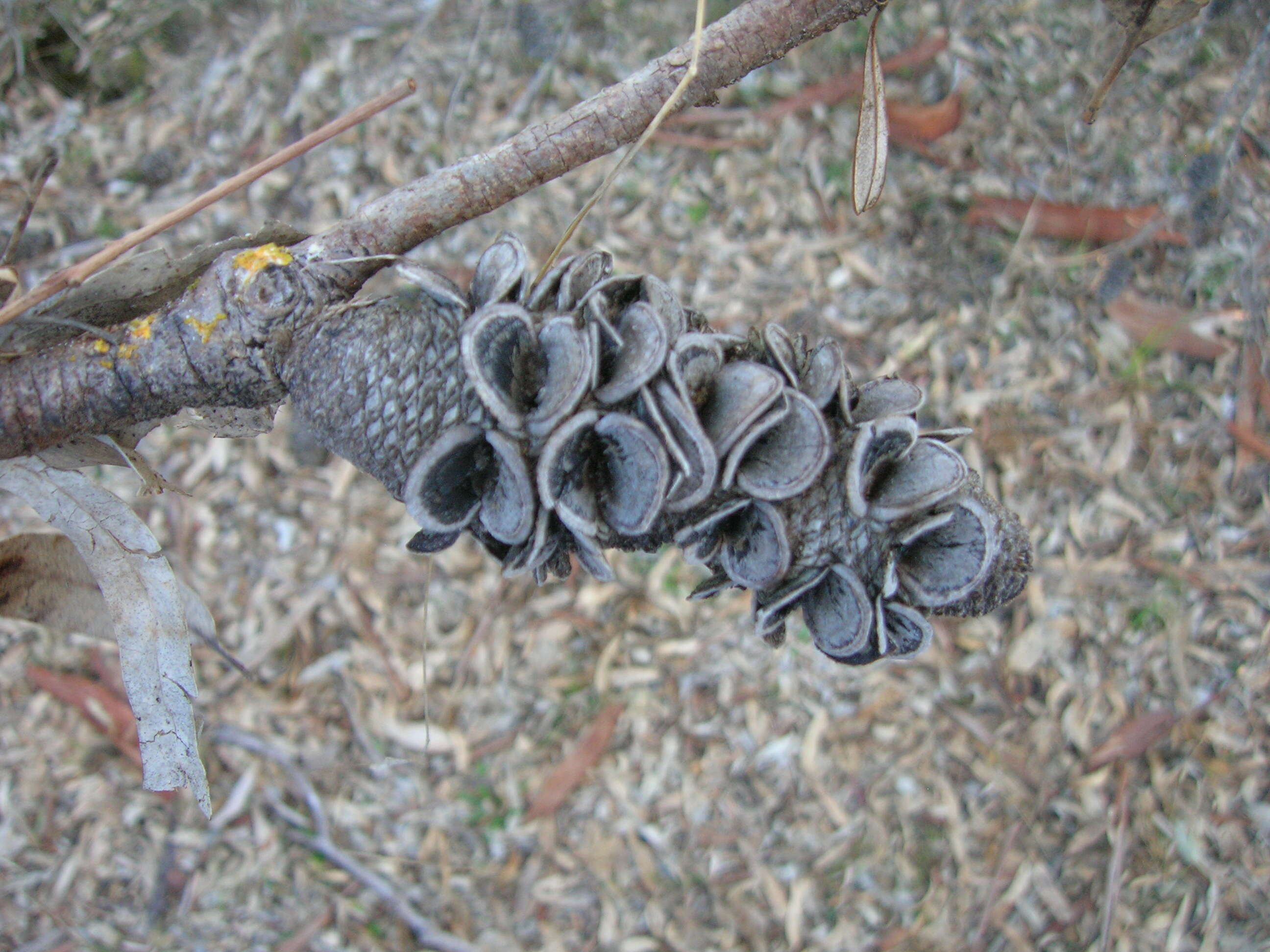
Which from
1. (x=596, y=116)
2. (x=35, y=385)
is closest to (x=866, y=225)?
(x=596, y=116)

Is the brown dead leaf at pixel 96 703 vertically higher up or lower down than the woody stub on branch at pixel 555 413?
lower down

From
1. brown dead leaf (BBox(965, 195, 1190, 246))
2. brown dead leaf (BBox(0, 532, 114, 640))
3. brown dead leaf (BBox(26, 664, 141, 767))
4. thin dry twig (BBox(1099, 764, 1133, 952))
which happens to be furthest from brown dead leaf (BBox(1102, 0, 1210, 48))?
brown dead leaf (BBox(26, 664, 141, 767))

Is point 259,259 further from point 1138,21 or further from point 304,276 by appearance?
point 1138,21

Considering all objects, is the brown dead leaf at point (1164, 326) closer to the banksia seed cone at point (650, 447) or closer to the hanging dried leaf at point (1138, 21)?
the hanging dried leaf at point (1138, 21)

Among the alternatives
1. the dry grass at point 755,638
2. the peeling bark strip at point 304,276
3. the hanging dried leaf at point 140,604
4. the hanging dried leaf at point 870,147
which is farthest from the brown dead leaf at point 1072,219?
the hanging dried leaf at point 140,604

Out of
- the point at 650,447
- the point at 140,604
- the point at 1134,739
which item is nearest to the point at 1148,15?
the point at 650,447

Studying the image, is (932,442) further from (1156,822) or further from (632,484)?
(1156,822)

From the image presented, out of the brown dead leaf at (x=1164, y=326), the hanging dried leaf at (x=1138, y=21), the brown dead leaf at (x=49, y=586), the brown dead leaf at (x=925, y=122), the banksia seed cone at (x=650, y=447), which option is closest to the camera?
the banksia seed cone at (x=650, y=447)

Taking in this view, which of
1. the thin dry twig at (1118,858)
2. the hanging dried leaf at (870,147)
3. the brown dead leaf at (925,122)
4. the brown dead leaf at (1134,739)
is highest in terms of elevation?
the hanging dried leaf at (870,147)
